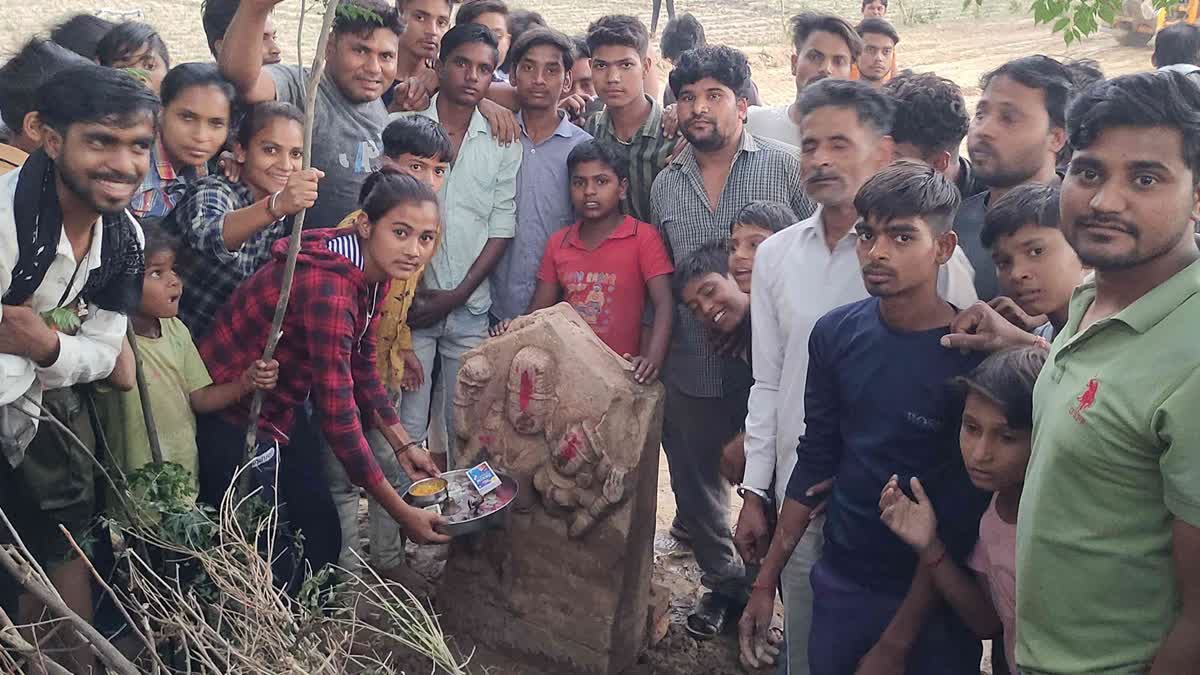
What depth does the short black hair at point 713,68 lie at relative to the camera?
3836 millimetres

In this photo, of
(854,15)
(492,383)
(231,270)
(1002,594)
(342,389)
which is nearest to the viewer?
(1002,594)

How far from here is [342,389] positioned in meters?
3.07

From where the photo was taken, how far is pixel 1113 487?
179cm

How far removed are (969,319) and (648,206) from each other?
185 cm

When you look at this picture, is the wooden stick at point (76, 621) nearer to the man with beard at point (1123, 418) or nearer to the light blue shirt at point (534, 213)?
the man with beard at point (1123, 418)

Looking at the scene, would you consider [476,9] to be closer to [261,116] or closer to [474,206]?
[474,206]

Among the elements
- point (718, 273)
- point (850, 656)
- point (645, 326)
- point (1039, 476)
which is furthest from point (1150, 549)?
point (645, 326)

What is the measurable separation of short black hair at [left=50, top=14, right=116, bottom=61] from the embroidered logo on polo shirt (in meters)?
3.59

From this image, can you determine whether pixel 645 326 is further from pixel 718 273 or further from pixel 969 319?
pixel 969 319

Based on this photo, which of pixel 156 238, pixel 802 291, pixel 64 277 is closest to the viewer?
pixel 64 277

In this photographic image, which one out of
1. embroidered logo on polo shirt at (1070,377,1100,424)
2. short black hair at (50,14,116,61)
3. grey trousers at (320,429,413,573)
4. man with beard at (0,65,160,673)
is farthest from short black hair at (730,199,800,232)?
short black hair at (50,14,116,61)

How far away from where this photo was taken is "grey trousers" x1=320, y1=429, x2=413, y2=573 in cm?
388

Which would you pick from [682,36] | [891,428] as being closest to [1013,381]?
[891,428]

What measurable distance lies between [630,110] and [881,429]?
6.91ft
